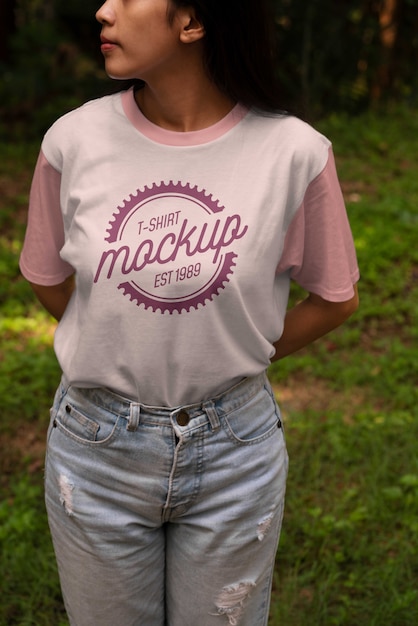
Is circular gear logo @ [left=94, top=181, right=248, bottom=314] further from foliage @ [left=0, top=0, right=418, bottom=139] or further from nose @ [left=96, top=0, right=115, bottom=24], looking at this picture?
foliage @ [left=0, top=0, right=418, bottom=139]

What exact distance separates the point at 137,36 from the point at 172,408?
72 cm

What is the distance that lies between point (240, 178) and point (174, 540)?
0.80 meters

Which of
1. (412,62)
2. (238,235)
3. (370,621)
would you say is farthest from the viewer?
(412,62)

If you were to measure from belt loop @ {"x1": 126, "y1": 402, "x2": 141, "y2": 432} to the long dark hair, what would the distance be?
65 centimetres

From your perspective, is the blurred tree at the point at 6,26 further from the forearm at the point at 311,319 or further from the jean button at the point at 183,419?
the jean button at the point at 183,419

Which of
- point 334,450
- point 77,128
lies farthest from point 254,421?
point 334,450

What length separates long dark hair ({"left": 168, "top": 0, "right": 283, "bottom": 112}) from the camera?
165 centimetres

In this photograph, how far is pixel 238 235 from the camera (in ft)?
5.31

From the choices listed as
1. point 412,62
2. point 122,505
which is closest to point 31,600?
point 122,505

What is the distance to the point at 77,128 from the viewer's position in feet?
5.63

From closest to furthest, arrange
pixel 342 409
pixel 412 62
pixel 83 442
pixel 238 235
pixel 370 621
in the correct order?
1. pixel 238 235
2. pixel 83 442
3. pixel 370 621
4. pixel 342 409
5. pixel 412 62

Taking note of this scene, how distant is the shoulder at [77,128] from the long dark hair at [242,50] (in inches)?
8.8

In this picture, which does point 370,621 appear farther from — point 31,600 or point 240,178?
point 240,178

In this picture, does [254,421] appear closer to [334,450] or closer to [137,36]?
[137,36]
